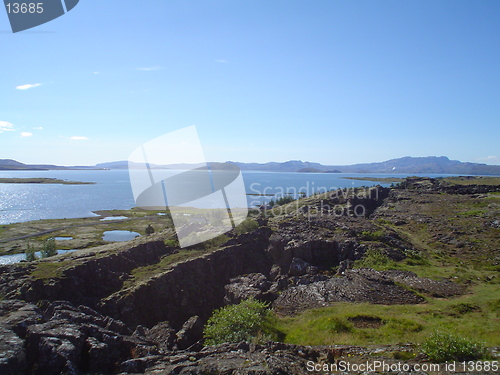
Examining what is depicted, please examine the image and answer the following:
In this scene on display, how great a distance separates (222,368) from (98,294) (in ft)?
80.2

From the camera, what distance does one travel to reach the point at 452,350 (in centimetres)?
1566

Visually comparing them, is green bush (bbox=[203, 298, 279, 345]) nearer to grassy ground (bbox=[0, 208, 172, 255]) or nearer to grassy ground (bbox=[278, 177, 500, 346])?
grassy ground (bbox=[278, 177, 500, 346])

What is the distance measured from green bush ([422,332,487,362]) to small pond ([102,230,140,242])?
80.5 metres

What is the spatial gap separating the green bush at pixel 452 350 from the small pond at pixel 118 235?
80.5 metres

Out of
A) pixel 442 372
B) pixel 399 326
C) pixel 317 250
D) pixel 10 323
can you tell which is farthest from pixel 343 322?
pixel 10 323

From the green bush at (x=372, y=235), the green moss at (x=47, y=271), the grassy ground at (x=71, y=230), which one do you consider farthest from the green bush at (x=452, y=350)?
the grassy ground at (x=71, y=230)

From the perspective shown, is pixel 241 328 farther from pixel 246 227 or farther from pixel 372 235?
pixel 372 235

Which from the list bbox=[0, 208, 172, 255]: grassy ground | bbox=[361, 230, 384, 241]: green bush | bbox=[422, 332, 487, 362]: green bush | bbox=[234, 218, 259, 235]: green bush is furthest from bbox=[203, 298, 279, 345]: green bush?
bbox=[0, 208, 172, 255]: grassy ground

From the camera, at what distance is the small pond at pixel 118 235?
84.0 metres

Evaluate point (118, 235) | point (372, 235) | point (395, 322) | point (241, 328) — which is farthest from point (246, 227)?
point (118, 235)

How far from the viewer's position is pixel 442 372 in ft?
46.2

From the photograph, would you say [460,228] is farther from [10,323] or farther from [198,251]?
[10,323]

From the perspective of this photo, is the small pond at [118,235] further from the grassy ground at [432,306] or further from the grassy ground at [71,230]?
the grassy ground at [432,306]

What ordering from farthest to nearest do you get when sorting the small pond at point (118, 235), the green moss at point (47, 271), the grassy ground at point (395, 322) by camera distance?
the small pond at point (118, 235) → the green moss at point (47, 271) → the grassy ground at point (395, 322)
